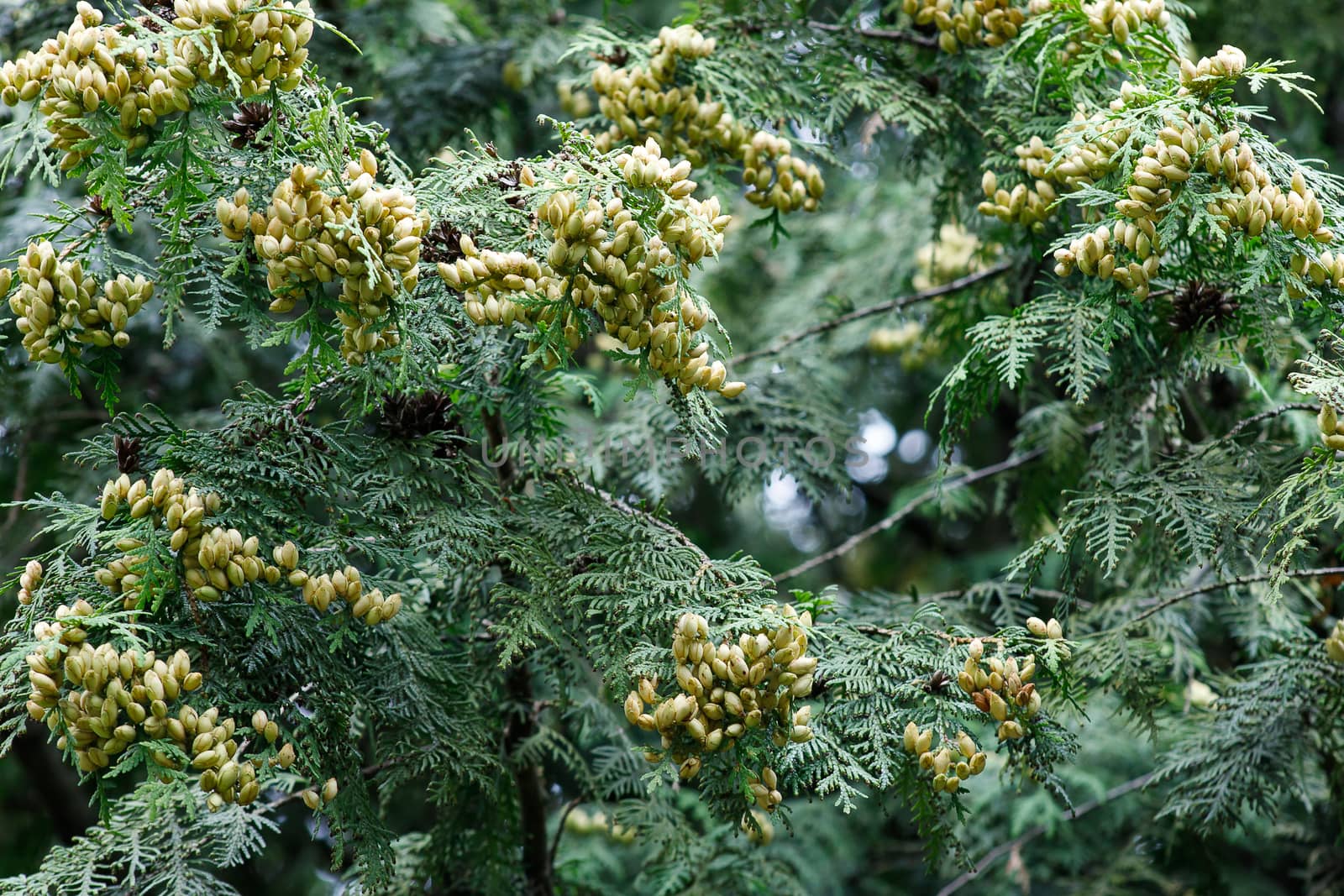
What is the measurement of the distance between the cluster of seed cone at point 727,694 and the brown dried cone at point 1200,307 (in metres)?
0.76

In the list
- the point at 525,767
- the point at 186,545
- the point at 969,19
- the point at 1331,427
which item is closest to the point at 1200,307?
the point at 1331,427

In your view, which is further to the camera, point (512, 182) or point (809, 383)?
point (809, 383)

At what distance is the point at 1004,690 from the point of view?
4.16ft

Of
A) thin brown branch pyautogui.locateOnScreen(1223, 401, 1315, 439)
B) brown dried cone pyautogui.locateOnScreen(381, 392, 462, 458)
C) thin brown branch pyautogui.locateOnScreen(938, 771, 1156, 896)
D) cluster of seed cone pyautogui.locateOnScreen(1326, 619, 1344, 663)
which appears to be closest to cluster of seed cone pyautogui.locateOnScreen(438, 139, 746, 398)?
brown dried cone pyautogui.locateOnScreen(381, 392, 462, 458)

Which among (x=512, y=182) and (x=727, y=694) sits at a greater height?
(x=512, y=182)

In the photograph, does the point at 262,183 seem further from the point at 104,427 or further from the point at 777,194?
the point at 777,194

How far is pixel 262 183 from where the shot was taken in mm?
1200

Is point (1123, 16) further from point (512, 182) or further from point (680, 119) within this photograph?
point (512, 182)

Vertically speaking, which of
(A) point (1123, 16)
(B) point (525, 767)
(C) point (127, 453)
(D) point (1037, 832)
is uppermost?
(A) point (1123, 16)

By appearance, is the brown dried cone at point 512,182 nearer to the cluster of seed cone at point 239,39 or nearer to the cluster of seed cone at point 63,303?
the cluster of seed cone at point 239,39

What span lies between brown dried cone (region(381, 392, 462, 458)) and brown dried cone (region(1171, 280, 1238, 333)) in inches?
40.7

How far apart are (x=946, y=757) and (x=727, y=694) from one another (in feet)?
0.91

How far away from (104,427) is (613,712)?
0.96m

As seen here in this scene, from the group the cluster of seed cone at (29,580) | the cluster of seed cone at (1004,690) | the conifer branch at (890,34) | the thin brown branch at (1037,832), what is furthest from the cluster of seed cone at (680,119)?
the thin brown branch at (1037,832)
